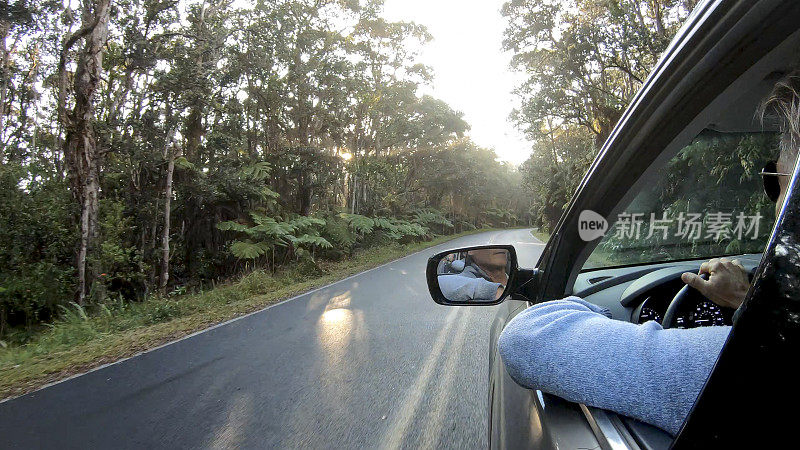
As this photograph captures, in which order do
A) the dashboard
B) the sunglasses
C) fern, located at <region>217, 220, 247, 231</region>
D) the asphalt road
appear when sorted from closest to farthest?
the sunglasses
the dashboard
the asphalt road
fern, located at <region>217, 220, 247, 231</region>

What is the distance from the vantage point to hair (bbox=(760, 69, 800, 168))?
0.76m

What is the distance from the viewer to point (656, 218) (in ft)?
4.92

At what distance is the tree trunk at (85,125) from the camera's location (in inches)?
357

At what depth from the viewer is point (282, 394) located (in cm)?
381

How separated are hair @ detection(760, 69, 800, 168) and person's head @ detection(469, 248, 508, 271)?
0.93 meters

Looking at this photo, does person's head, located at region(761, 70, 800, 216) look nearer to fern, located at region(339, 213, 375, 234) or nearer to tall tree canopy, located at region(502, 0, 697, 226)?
tall tree canopy, located at region(502, 0, 697, 226)

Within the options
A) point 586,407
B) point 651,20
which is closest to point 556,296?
point 586,407

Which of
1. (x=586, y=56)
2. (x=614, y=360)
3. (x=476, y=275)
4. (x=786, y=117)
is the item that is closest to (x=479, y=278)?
(x=476, y=275)

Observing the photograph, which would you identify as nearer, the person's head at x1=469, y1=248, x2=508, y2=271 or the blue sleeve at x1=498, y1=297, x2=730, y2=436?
the blue sleeve at x1=498, y1=297, x2=730, y2=436

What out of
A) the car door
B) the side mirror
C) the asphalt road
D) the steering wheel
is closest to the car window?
the car door

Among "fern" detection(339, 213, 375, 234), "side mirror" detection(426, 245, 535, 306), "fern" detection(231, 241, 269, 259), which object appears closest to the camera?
"side mirror" detection(426, 245, 535, 306)

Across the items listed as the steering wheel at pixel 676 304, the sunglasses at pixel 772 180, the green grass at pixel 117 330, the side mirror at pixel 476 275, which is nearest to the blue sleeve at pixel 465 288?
the side mirror at pixel 476 275

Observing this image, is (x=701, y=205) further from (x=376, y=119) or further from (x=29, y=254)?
(x=376, y=119)

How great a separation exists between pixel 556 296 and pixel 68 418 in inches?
161
